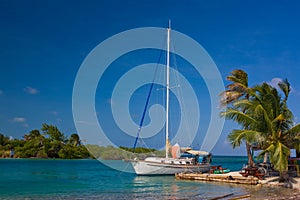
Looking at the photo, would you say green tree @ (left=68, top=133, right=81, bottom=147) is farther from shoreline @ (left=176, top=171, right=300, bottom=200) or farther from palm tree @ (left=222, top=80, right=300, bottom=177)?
palm tree @ (left=222, top=80, right=300, bottom=177)

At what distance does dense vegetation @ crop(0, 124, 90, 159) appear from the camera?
103 metres

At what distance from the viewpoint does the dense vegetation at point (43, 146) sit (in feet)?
338

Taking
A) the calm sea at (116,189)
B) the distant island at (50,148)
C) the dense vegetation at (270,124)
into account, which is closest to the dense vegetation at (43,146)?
the distant island at (50,148)

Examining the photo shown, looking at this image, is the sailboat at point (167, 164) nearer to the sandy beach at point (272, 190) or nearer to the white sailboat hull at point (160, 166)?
the white sailboat hull at point (160, 166)

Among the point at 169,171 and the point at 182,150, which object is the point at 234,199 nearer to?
the point at 169,171

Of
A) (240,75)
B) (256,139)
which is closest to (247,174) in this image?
(256,139)

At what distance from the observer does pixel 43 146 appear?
103375mm

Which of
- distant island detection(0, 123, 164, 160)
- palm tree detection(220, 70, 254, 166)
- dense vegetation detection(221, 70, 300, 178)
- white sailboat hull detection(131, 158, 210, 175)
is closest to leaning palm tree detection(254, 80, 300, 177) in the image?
dense vegetation detection(221, 70, 300, 178)

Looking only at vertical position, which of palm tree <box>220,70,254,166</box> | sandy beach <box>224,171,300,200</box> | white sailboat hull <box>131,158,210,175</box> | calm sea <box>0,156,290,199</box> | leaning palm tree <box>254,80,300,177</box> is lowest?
calm sea <box>0,156,290,199</box>

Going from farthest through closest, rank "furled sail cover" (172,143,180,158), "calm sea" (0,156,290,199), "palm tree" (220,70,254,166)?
"furled sail cover" (172,143,180,158) < "palm tree" (220,70,254,166) < "calm sea" (0,156,290,199)

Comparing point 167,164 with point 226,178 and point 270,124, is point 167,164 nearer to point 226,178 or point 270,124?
point 226,178

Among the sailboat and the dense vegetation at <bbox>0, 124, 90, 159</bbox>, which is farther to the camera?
the dense vegetation at <bbox>0, 124, 90, 159</bbox>

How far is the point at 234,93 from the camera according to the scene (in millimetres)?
31703

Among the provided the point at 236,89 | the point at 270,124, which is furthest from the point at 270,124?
the point at 236,89
